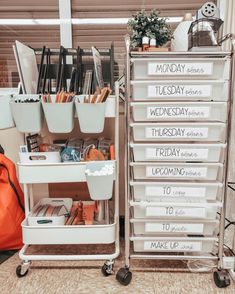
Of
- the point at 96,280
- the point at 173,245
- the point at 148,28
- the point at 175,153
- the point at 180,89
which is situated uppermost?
the point at 148,28

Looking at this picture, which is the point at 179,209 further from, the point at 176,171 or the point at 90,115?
the point at 90,115

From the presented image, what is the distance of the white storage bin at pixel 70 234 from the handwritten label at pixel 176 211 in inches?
8.4

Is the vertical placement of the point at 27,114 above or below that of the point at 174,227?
above

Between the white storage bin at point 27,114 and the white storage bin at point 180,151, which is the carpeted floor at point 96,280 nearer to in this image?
the white storage bin at point 180,151

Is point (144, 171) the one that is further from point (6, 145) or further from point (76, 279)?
point (6, 145)

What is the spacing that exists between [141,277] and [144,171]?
0.49 m

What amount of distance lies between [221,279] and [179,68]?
899mm

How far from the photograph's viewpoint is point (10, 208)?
140 cm

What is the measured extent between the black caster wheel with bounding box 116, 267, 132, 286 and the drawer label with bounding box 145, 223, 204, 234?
0.21m

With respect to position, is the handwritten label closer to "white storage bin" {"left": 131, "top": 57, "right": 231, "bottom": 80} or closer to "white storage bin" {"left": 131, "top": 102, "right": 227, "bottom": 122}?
"white storage bin" {"left": 131, "top": 102, "right": 227, "bottom": 122}

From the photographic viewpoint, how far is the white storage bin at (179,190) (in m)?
1.16

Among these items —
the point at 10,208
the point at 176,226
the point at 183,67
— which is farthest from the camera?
the point at 10,208

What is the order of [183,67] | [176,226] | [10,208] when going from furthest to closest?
[10,208] → [176,226] → [183,67]

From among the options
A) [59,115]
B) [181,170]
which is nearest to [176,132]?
[181,170]
